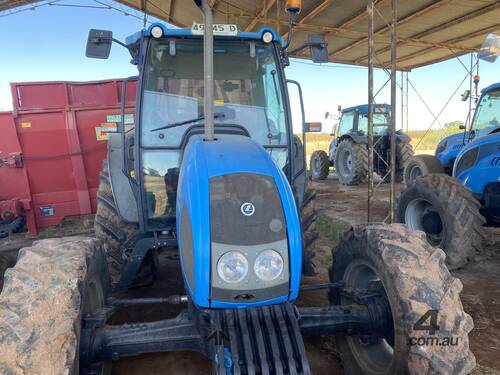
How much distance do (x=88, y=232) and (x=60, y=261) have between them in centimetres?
485

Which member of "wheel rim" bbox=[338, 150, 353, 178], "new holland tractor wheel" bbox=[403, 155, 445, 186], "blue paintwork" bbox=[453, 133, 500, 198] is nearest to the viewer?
"blue paintwork" bbox=[453, 133, 500, 198]

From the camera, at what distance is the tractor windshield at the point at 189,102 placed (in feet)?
11.1

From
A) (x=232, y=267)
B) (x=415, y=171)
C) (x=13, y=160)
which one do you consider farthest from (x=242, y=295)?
(x=415, y=171)

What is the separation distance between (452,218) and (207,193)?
346 cm

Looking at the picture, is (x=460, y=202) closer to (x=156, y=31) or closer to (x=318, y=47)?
(x=318, y=47)

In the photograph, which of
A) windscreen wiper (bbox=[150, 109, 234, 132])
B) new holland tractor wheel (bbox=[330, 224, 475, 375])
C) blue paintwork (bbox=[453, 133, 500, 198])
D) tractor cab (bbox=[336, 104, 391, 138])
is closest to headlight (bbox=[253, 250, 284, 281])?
new holland tractor wheel (bbox=[330, 224, 475, 375])

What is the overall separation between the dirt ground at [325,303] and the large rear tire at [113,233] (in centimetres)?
51

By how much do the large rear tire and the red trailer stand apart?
Answer: 10.4 feet

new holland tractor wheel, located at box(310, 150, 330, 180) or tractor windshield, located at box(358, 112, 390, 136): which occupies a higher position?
tractor windshield, located at box(358, 112, 390, 136)

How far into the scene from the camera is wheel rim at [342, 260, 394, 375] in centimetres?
251

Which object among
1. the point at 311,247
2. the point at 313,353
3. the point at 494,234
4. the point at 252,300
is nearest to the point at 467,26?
the point at 494,234

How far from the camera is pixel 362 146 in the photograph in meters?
11.8

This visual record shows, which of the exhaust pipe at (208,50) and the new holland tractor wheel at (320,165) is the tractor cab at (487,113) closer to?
the exhaust pipe at (208,50)

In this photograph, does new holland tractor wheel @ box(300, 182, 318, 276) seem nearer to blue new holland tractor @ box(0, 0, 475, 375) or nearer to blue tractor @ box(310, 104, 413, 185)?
blue new holland tractor @ box(0, 0, 475, 375)
